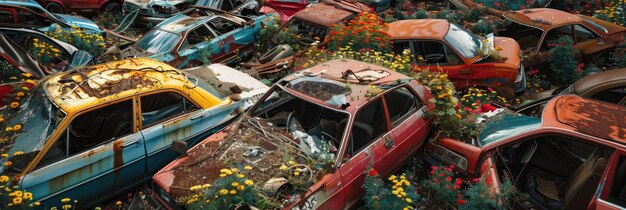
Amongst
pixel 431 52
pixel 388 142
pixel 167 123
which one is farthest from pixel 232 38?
pixel 388 142

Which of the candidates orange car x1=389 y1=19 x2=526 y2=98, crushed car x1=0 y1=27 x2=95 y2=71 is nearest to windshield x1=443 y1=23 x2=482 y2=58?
orange car x1=389 y1=19 x2=526 y2=98

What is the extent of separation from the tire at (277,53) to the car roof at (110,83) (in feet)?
9.81

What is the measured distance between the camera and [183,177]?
14.6ft

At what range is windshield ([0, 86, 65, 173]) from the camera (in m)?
4.39

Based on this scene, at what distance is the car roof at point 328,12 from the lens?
887 cm

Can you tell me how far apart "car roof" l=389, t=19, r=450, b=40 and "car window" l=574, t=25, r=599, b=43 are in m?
3.12

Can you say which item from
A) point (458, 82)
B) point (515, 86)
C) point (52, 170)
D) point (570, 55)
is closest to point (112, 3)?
point (52, 170)

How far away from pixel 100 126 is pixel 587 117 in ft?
18.3

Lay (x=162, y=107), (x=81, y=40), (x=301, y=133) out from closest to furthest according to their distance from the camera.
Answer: (x=301, y=133), (x=162, y=107), (x=81, y=40)

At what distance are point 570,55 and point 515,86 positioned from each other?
165 centimetres

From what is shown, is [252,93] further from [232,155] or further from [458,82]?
[458,82]

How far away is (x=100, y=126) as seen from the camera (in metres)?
Answer: 5.19

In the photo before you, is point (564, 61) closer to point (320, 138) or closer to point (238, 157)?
point (320, 138)

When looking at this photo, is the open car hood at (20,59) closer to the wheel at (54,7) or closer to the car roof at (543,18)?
the wheel at (54,7)
